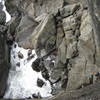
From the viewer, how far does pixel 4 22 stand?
2012cm

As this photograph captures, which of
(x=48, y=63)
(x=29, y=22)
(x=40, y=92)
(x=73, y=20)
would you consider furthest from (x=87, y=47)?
(x=29, y=22)

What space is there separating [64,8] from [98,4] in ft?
21.3

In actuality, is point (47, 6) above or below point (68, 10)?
above

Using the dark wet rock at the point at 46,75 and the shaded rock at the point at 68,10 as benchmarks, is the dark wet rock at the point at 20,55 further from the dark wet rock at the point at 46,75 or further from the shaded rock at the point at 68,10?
the shaded rock at the point at 68,10

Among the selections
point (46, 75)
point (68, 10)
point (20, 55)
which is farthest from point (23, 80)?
point (68, 10)

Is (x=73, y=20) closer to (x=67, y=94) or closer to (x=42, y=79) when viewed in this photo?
(x=42, y=79)

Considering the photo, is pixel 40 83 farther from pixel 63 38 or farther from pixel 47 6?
pixel 47 6

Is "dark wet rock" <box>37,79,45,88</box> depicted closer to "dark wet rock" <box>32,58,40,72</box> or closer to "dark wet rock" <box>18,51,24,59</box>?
"dark wet rock" <box>32,58,40,72</box>

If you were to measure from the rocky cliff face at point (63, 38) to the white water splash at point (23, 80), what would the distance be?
0.70 metres

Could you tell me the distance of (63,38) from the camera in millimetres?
14547

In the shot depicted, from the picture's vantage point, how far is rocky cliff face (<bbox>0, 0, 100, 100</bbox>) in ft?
39.3

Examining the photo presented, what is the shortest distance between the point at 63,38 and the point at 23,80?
4696 millimetres

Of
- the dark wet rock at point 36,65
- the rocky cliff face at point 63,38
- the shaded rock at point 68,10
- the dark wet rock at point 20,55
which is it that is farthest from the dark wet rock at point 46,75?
the shaded rock at point 68,10

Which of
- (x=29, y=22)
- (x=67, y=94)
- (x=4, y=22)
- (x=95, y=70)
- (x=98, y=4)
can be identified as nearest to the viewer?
(x=98, y=4)
